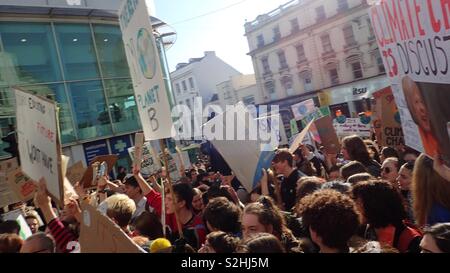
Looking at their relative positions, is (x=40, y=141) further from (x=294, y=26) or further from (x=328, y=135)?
(x=294, y=26)

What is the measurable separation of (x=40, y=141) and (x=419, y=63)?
10.7ft

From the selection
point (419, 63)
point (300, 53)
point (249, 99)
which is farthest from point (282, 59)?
point (419, 63)

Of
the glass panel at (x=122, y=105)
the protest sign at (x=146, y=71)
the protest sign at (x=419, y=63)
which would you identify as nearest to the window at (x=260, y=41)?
the glass panel at (x=122, y=105)

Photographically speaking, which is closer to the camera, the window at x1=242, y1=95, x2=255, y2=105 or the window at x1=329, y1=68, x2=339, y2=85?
the window at x1=329, y1=68, x2=339, y2=85

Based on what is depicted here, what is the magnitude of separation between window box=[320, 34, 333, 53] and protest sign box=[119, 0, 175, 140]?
3072 cm

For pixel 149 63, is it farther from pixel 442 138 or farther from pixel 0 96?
pixel 0 96

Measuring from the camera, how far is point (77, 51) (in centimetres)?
1672

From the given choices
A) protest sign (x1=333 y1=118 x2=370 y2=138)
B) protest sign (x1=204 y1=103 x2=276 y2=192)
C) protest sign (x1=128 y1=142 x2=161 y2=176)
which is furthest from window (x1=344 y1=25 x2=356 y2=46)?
protest sign (x1=204 y1=103 x2=276 y2=192)

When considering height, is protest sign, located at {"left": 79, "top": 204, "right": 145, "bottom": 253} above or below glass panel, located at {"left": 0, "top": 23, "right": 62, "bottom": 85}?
below

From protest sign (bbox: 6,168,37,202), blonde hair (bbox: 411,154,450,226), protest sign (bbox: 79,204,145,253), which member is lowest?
blonde hair (bbox: 411,154,450,226)

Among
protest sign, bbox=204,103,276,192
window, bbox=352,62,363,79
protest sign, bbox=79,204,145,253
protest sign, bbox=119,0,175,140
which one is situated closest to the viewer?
protest sign, bbox=79,204,145,253

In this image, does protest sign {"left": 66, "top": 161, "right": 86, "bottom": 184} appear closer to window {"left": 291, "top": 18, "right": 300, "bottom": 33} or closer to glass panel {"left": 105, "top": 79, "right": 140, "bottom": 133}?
glass panel {"left": 105, "top": 79, "right": 140, "bottom": 133}

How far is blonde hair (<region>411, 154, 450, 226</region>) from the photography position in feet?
9.20
